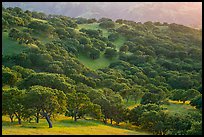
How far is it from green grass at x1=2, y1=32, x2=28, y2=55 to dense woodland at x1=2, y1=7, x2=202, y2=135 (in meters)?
0.67

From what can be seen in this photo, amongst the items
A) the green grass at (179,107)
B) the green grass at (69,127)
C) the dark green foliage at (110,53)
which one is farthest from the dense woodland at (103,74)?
the green grass at (179,107)

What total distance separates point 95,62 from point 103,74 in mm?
18256

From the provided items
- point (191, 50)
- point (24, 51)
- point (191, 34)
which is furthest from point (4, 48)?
point (191, 34)

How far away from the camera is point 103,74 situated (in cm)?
9231

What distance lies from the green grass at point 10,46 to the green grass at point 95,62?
21141 millimetres

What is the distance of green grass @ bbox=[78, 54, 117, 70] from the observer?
351ft

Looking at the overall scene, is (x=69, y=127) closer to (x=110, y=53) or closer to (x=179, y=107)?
(x=179, y=107)

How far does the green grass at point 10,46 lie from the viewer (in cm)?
9238

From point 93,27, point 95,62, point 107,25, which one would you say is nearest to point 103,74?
point 95,62

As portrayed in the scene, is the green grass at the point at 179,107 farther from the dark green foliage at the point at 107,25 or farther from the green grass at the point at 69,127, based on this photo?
the dark green foliage at the point at 107,25

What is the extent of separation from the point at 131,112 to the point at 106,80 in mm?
26294

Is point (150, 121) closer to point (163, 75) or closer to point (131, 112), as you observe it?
point (131, 112)

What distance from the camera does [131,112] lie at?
6047 centimetres

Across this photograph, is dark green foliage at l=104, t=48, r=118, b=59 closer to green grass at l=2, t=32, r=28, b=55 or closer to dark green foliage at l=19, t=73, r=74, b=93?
green grass at l=2, t=32, r=28, b=55
